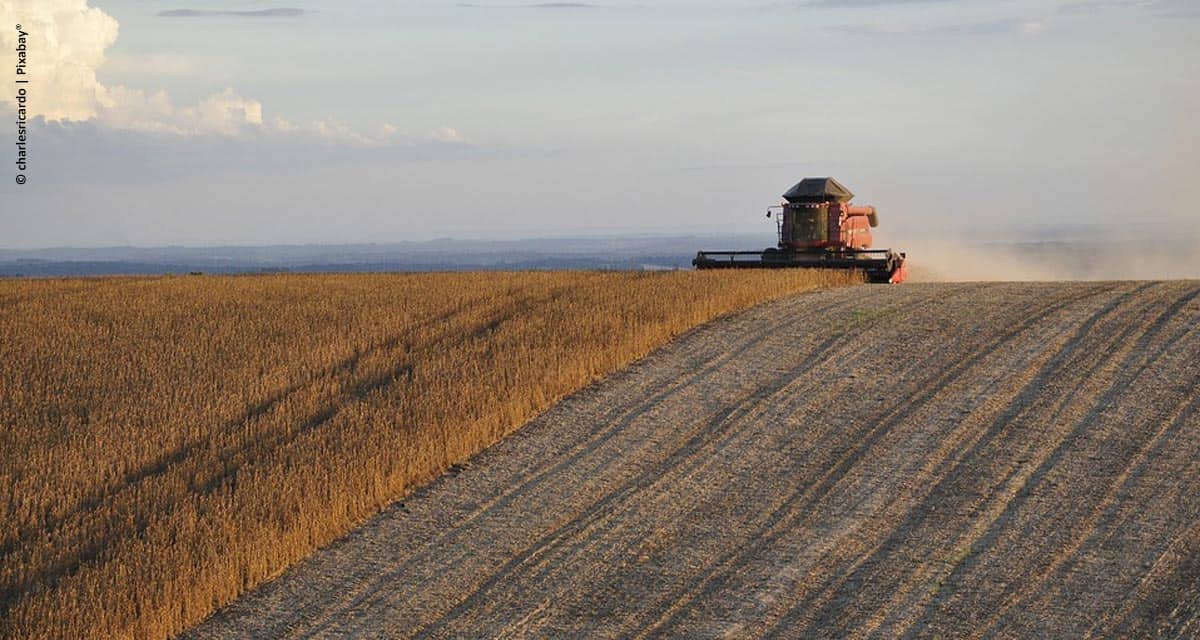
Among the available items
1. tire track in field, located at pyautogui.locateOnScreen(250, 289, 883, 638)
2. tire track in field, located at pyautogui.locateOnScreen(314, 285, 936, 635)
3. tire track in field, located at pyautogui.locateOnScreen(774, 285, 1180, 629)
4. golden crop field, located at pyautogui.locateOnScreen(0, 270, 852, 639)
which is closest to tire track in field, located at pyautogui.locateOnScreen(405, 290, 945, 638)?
tire track in field, located at pyautogui.locateOnScreen(314, 285, 936, 635)

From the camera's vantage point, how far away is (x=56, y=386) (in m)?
16.3

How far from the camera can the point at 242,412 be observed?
14.4 m

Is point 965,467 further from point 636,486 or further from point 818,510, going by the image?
point 636,486

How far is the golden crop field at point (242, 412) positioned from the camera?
9.95m

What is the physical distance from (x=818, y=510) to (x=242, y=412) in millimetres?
7164

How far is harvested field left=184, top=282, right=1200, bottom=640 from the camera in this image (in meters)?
9.35

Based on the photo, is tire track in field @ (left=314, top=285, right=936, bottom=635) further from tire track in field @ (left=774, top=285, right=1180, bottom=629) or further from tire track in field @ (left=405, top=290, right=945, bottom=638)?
tire track in field @ (left=774, top=285, right=1180, bottom=629)

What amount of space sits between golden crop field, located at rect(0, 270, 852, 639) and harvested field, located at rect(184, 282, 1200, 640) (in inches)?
18.0

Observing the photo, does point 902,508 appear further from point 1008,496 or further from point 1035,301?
point 1035,301

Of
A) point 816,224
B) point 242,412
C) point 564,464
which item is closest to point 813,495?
point 564,464

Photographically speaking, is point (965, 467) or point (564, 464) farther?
point (564, 464)

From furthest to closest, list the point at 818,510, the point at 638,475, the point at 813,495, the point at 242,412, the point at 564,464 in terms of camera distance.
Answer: the point at 242,412
the point at 564,464
the point at 638,475
the point at 813,495
the point at 818,510

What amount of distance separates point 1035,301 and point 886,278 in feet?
23.7

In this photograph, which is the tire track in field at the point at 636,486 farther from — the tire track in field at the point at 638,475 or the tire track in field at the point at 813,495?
the tire track in field at the point at 813,495
